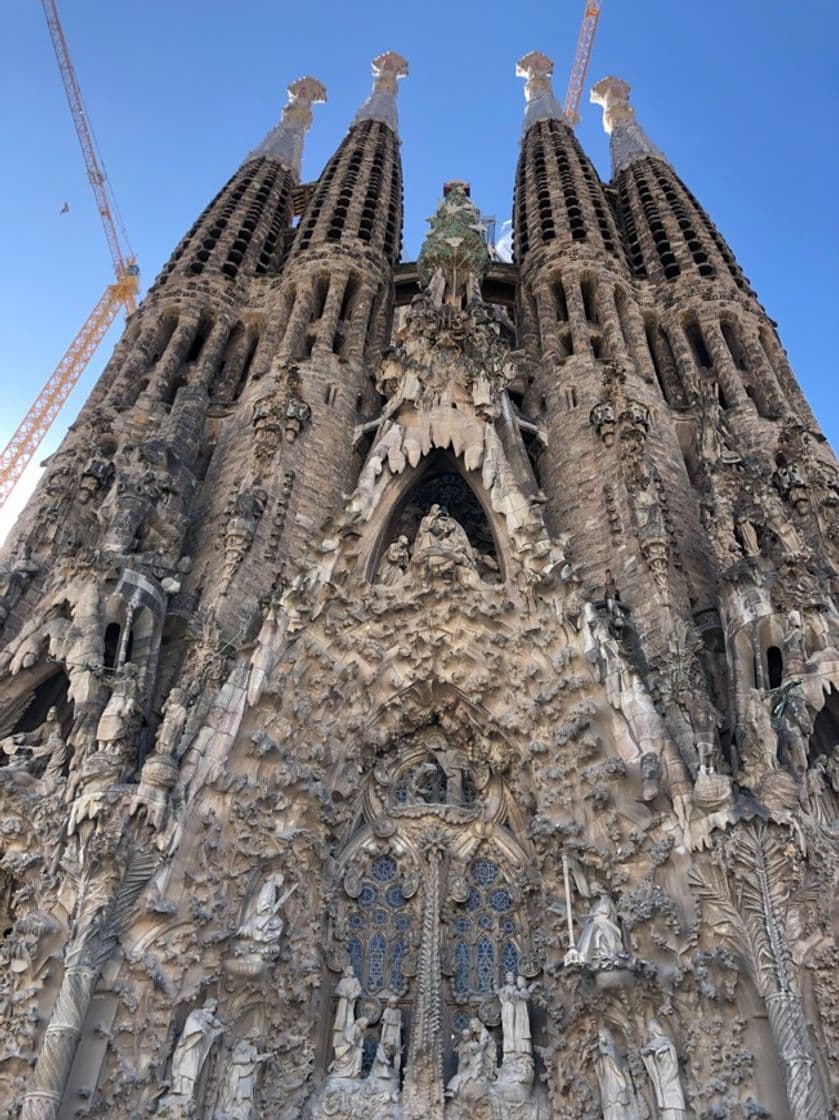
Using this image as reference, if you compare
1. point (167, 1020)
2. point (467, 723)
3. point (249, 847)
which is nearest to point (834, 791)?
point (467, 723)

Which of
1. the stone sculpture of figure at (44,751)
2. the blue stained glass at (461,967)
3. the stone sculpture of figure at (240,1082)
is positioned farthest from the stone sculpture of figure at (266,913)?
the stone sculpture of figure at (44,751)

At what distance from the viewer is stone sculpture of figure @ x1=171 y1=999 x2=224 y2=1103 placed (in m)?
8.10

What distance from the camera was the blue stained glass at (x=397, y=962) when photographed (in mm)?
10000

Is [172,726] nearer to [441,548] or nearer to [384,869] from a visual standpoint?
[384,869]

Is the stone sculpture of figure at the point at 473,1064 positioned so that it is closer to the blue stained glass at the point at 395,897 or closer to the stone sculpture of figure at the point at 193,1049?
the blue stained glass at the point at 395,897

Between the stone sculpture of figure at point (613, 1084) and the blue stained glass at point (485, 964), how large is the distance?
164 centimetres

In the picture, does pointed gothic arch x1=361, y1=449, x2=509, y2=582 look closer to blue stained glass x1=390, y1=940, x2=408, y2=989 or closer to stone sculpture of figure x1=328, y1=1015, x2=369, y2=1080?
blue stained glass x1=390, y1=940, x2=408, y2=989

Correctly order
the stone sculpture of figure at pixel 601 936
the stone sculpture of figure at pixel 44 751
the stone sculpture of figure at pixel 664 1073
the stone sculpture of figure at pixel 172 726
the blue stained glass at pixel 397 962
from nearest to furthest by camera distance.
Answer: the stone sculpture of figure at pixel 664 1073 → the stone sculpture of figure at pixel 601 936 → the stone sculpture of figure at pixel 172 726 → the stone sculpture of figure at pixel 44 751 → the blue stained glass at pixel 397 962

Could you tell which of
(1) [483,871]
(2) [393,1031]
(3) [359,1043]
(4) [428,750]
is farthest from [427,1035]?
(4) [428,750]

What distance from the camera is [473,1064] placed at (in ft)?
30.1

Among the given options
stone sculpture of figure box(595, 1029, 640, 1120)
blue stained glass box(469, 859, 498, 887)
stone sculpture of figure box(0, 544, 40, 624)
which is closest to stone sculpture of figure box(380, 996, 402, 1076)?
blue stained glass box(469, 859, 498, 887)

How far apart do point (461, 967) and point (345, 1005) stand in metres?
1.28

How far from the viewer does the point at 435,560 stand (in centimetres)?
1163

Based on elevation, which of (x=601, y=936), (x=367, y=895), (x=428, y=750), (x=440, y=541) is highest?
(x=440, y=541)
